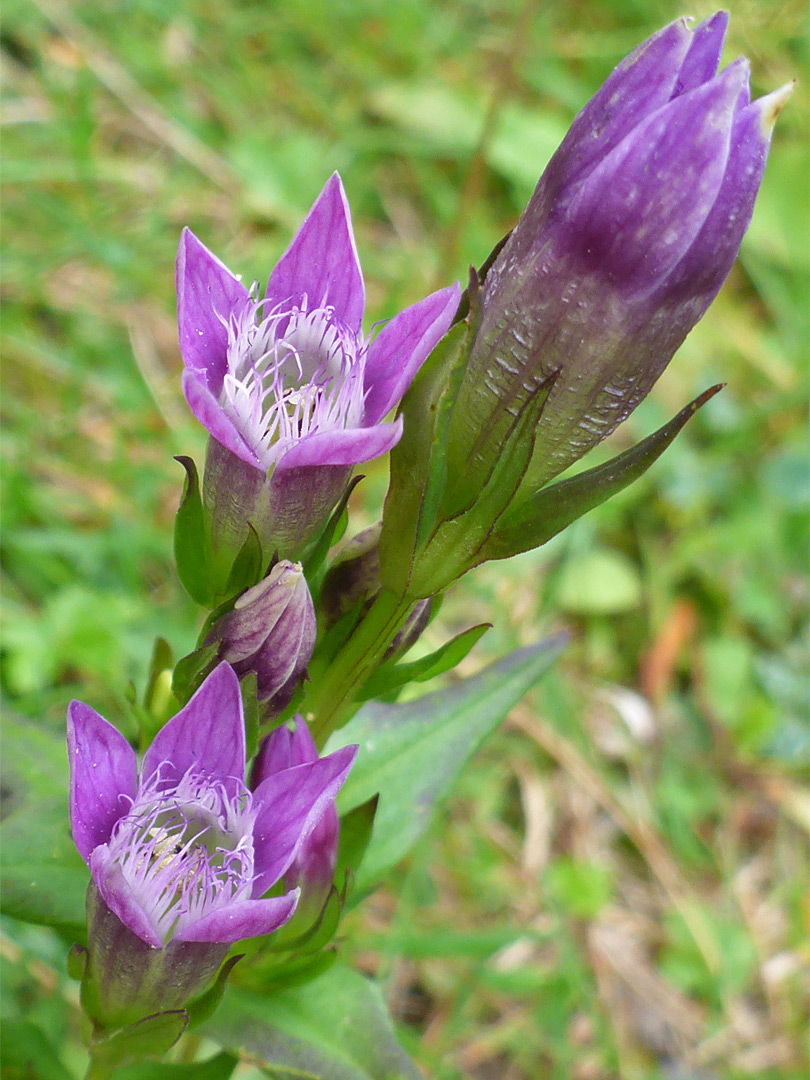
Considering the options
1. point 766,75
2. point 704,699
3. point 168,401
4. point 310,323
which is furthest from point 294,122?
point 310,323

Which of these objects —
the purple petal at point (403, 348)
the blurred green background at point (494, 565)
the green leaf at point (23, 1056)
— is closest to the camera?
the purple petal at point (403, 348)

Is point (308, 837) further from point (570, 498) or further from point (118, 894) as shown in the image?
point (570, 498)

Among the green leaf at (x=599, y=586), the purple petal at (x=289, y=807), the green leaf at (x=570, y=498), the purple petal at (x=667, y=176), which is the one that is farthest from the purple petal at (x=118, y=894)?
the green leaf at (x=599, y=586)

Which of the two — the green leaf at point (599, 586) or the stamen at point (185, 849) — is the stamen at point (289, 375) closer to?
the stamen at point (185, 849)

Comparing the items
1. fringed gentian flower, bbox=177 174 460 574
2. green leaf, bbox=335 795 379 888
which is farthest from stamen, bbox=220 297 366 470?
green leaf, bbox=335 795 379 888

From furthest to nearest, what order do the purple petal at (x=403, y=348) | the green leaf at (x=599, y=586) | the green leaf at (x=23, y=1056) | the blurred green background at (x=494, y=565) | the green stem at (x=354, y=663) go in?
the green leaf at (x=599, y=586), the blurred green background at (x=494, y=565), the green leaf at (x=23, y=1056), the green stem at (x=354, y=663), the purple petal at (x=403, y=348)
